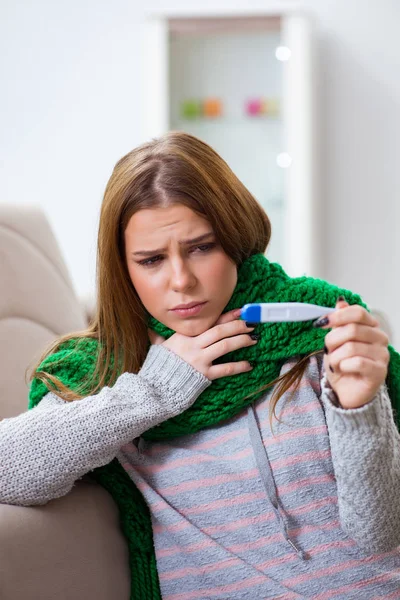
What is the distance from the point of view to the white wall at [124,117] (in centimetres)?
357

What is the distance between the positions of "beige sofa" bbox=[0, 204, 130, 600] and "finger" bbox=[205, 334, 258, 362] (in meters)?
0.24

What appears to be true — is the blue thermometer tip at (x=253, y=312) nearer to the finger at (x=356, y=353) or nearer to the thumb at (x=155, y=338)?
the finger at (x=356, y=353)

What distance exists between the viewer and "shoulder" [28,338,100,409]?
1074mm

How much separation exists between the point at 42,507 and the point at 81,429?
10 centimetres

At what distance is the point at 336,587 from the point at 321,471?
5.3 inches

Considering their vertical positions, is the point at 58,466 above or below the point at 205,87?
below

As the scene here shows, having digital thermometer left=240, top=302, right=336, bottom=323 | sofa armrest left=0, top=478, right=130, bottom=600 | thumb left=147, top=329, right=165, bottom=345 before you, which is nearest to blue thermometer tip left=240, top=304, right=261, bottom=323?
digital thermometer left=240, top=302, right=336, bottom=323

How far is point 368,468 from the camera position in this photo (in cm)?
87

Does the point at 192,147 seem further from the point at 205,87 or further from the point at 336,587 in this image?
the point at 205,87

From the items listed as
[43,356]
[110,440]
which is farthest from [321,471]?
[43,356]

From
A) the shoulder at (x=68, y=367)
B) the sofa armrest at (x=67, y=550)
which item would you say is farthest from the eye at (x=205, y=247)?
the sofa armrest at (x=67, y=550)

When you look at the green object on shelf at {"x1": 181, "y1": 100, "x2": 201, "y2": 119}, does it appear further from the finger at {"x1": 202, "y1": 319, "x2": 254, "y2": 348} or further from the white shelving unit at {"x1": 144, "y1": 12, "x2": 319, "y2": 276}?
the finger at {"x1": 202, "y1": 319, "x2": 254, "y2": 348}

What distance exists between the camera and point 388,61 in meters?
3.57

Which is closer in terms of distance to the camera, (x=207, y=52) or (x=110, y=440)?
(x=110, y=440)
